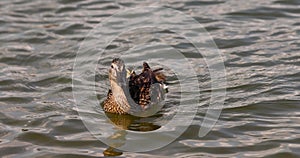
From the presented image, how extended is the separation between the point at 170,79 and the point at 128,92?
188cm

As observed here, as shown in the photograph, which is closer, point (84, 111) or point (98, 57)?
point (84, 111)

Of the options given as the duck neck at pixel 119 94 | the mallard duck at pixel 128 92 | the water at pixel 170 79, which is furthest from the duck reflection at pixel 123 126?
the duck neck at pixel 119 94

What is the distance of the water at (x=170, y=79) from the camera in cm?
968

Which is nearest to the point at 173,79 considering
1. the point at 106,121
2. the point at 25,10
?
the point at 106,121

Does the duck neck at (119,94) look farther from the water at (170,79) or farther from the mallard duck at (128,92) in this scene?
the water at (170,79)

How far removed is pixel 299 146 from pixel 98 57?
5912 millimetres

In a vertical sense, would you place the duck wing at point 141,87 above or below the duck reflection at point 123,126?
above

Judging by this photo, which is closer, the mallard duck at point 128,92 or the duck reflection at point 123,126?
the duck reflection at point 123,126

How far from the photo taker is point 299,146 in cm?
934

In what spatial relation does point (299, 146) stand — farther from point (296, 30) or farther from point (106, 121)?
point (296, 30)

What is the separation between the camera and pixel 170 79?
41.6 ft

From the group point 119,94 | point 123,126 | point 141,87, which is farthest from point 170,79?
point 123,126

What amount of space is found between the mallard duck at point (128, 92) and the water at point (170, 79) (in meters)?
0.21

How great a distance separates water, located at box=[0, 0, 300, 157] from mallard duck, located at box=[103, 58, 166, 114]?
0.21 meters
